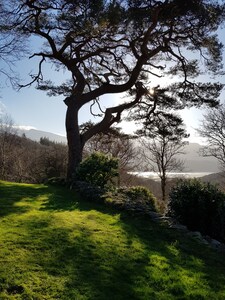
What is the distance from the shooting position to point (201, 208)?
→ 6.56m

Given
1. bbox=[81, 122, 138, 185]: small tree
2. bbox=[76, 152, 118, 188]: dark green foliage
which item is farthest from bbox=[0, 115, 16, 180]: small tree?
bbox=[76, 152, 118, 188]: dark green foliage

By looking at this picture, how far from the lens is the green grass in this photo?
339 centimetres

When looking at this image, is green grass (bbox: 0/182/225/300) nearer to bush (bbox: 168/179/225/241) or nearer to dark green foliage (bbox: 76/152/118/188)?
bush (bbox: 168/179/225/241)

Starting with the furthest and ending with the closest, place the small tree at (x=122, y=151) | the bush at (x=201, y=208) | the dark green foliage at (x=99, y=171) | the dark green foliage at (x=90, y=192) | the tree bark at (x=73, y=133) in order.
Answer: the small tree at (x=122, y=151), the tree bark at (x=73, y=133), the dark green foliage at (x=99, y=171), the dark green foliage at (x=90, y=192), the bush at (x=201, y=208)

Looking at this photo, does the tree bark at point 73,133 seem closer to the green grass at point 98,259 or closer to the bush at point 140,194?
the bush at point 140,194

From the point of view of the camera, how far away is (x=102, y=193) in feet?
28.5

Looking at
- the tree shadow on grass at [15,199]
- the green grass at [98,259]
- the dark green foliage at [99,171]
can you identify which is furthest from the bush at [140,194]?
the green grass at [98,259]

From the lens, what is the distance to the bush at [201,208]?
6.32m

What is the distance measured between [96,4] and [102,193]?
18.7 ft

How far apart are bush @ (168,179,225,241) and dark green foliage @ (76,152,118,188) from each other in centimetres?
333

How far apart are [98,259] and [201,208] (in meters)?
3.08

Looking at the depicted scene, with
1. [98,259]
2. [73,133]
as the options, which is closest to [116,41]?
[73,133]

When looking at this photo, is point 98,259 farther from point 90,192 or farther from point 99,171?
point 99,171

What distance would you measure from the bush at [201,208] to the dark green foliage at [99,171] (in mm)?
3326
